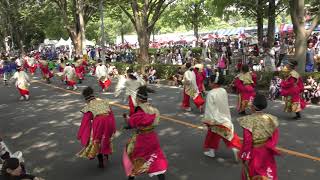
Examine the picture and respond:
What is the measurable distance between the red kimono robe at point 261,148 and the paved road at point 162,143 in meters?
1.65

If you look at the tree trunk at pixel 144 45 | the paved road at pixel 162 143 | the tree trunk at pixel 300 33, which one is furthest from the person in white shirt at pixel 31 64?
the tree trunk at pixel 300 33

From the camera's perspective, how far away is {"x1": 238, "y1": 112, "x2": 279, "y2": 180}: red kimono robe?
5977 mm

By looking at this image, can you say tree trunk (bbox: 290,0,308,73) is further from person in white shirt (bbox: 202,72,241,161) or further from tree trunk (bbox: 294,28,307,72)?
person in white shirt (bbox: 202,72,241,161)

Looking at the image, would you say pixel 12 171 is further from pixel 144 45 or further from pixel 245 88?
pixel 144 45

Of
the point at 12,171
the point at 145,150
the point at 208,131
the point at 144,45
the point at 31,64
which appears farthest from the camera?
the point at 31,64

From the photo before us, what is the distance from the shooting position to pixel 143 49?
91.6ft

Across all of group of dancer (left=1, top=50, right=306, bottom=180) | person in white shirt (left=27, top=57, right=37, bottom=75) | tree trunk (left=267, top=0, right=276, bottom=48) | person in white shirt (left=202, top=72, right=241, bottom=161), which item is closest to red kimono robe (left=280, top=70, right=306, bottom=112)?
group of dancer (left=1, top=50, right=306, bottom=180)

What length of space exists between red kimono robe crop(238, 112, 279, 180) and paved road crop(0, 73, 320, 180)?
165 cm

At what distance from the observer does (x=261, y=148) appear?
601 cm

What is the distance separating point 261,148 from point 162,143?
4.47 meters

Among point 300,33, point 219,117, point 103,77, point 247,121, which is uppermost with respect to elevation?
point 300,33

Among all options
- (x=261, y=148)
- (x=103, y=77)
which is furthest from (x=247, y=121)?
A: (x=103, y=77)

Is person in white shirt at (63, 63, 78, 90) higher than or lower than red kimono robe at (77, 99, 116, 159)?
lower

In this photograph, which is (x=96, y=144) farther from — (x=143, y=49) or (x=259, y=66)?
(x=143, y=49)
